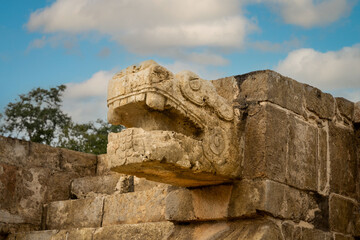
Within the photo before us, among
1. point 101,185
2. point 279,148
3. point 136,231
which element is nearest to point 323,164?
point 279,148

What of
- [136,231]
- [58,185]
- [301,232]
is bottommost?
[136,231]

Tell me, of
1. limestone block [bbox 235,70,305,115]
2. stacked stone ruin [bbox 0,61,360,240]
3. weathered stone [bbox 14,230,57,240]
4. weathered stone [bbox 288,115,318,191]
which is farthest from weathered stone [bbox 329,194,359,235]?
weathered stone [bbox 14,230,57,240]

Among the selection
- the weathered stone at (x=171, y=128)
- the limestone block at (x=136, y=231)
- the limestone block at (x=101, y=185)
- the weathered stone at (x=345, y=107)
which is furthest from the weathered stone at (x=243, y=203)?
the limestone block at (x=101, y=185)

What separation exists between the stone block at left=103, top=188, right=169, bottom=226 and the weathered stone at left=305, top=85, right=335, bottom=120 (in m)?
1.71

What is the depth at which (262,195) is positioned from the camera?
4.12 metres

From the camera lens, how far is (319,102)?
4.87 meters

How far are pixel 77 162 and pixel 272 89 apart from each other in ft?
13.5

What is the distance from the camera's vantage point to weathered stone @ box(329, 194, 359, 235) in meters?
4.70

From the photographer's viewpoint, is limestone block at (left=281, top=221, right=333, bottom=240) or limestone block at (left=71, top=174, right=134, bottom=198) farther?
limestone block at (left=71, top=174, right=134, bottom=198)

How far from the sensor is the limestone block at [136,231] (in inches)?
214

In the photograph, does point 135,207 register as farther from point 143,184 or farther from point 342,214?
point 342,214

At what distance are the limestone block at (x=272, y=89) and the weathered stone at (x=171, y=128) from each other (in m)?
0.24

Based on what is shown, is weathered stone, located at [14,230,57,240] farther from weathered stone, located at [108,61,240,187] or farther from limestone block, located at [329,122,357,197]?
limestone block, located at [329,122,357,197]

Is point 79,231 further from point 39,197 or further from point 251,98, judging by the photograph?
point 251,98
